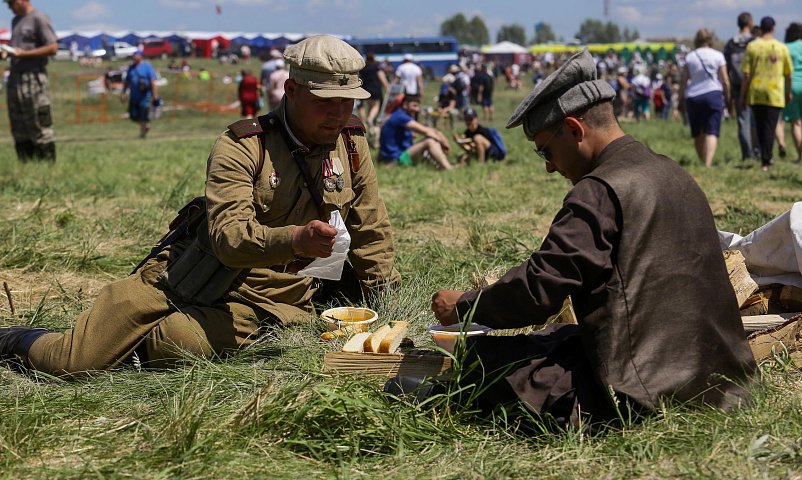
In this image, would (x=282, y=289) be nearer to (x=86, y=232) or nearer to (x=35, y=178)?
(x=86, y=232)

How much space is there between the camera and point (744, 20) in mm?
10445

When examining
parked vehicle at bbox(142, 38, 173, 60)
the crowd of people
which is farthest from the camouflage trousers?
parked vehicle at bbox(142, 38, 173, 60)

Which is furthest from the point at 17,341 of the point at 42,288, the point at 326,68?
the point at 326,68

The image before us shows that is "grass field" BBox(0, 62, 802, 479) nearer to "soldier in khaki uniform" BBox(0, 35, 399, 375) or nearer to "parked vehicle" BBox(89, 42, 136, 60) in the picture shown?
"soldier in khaki uniform" BBox(0, 35, 399, 375)

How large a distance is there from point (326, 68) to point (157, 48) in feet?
213

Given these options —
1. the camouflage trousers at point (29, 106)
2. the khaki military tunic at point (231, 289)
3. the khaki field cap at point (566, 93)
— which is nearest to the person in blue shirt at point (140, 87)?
the camouflage trousers at point (29, 106)

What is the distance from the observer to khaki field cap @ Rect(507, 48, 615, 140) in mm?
2453

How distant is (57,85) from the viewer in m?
34.3

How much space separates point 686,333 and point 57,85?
119ft

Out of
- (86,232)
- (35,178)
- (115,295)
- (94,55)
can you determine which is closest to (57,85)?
(94,55)

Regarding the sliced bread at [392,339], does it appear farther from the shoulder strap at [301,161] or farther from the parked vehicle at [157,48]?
the parked vehicle at [157,48]

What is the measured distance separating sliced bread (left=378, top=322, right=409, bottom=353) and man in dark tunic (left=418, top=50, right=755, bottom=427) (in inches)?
17.5

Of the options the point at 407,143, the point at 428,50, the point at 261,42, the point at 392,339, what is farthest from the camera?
the point at 261,42

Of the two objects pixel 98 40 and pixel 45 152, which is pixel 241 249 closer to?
pixel 45 152
